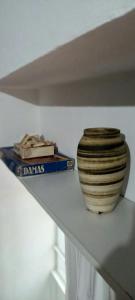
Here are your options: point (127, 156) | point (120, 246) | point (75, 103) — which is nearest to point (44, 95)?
point (75, 103)

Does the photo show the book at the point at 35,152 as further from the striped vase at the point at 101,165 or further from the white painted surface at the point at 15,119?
the striped vase at the point at 101,165

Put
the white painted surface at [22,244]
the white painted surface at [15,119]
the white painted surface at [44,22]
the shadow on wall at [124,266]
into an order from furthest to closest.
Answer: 1. the white painted surface at [22,244]
2. the white painted surface at [15,119]
3. the shadow on wall at [124,266]
4. the white painted surface at [44,22]

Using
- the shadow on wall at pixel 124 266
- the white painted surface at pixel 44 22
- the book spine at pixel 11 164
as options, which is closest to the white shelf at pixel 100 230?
the shadow on wall at pixel 124 266

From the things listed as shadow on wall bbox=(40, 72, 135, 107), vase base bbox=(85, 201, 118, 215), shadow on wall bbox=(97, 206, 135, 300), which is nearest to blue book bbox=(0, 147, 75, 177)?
shadow on wall bbox=(40, 72, 135, 107)

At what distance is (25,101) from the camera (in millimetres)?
1064

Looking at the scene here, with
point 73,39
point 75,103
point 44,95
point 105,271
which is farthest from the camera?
point 44,95

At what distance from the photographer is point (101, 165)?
0.46 m

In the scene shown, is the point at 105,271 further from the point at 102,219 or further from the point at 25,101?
the point at 25,101

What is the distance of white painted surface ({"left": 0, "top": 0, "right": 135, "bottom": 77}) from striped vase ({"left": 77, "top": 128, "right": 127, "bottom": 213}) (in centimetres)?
Result: 19

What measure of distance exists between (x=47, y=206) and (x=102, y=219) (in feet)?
0.47

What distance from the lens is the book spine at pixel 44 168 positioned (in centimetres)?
77

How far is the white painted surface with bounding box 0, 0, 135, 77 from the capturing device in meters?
0.18

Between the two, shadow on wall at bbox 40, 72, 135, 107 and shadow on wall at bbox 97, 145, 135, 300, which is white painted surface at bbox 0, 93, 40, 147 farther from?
shadow on wall at bbox 97, 145, 135, 300

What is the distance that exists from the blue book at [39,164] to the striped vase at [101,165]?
0.31m
